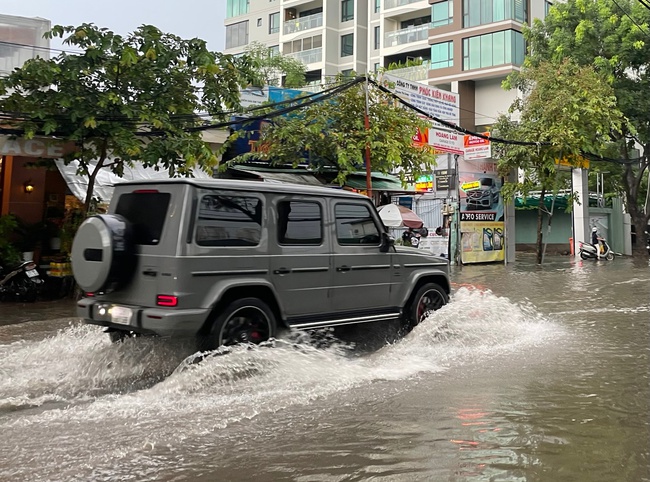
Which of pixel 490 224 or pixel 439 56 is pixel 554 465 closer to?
pixel 490 224

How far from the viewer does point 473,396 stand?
514cm

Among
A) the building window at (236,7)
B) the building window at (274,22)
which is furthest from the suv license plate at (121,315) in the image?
the building window at (236,7)

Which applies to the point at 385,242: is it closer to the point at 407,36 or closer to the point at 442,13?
the point at 442,13

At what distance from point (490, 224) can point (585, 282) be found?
800 cm

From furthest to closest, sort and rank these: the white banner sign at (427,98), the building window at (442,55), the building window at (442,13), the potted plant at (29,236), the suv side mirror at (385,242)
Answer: the building window at (442,55), the building window at (442,13), the white banner sign at (427,98), the potted plant at (29,236), the suv side mirror at (385,242)

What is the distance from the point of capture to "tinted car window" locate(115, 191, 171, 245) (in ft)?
18.4

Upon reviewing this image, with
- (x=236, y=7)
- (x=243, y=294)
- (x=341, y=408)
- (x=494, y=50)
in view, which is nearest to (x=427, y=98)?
(x=243, y=294)

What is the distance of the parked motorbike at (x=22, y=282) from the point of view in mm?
11688

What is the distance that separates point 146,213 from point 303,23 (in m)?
43.7

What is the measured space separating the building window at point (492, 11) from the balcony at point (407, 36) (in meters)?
4.31

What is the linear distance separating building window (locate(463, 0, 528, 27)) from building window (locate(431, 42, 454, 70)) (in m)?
1.64

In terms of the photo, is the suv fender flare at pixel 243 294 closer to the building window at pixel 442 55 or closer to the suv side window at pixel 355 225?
the suv side window at pixel 355 225

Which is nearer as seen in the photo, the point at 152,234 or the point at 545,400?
the point at 545,400

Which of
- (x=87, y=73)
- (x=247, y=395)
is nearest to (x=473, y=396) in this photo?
(x=247, y=395)
